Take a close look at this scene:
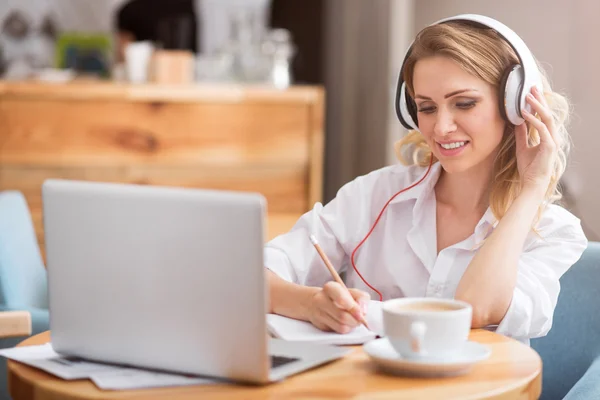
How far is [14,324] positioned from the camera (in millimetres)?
1354

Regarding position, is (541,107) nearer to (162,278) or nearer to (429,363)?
(429,363)

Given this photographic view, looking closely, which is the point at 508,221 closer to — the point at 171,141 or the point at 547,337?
the point at 547,337

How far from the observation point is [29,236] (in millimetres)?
2229

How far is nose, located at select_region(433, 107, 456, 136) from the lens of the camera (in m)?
1.43

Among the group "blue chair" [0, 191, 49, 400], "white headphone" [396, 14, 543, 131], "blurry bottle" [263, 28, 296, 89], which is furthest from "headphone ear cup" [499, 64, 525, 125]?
"blurry bottle" [263, 28, 296, 89]

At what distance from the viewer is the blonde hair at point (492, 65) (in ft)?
4.79

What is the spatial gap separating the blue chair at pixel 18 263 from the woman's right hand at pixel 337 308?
91 centimetres

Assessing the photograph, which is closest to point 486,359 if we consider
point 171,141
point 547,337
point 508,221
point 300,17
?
point 508,221

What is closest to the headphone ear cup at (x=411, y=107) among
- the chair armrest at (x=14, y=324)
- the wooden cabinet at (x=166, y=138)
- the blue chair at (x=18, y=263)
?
the chair armrest at (x=14, y=324)

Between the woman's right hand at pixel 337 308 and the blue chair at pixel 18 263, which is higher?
the woman's right hand at pixel 337 308

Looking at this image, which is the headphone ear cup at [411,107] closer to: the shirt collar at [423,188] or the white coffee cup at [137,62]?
the shirt collar at [423,188]

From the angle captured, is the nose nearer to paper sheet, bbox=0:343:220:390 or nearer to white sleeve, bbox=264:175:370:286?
white sleeve, bbox=264:175:370:286

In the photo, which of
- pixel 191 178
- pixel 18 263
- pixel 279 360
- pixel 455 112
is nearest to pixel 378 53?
pixel 191 178

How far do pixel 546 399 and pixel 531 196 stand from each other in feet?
1.56
